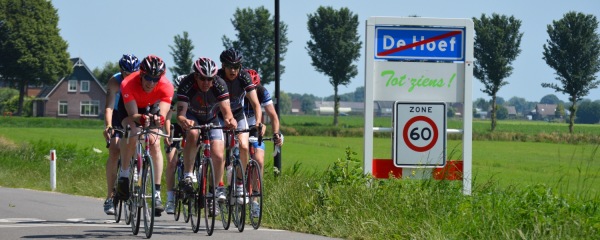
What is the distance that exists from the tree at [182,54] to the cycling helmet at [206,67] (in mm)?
101303

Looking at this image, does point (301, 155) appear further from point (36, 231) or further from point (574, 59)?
point (574, 59)

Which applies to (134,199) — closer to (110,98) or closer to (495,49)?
(110,98)

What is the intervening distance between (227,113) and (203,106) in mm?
351

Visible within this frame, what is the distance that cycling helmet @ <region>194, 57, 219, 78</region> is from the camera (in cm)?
1123

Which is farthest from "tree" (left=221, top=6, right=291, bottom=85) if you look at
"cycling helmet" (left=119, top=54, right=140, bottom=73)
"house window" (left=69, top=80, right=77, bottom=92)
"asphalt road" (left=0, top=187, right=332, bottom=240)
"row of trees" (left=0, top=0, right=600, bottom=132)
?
"cycling helmet" (left=119, top=54, right=140, bottom=73)

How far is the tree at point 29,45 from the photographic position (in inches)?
4464

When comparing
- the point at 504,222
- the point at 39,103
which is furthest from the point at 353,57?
the point at 504,222

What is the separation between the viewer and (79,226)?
12484 millimetres

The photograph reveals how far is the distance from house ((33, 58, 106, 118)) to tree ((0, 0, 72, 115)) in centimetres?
1437

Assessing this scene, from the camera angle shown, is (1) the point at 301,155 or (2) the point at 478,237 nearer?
(2) the point at 478,237

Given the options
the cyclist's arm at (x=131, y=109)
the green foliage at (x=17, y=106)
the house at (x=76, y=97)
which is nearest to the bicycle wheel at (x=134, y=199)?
the cyclist's arm at (x=131, y=109)

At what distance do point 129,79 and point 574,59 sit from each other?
9323 cm

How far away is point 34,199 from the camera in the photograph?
1797 centimetres

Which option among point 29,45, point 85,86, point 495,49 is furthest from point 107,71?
point 495,49
